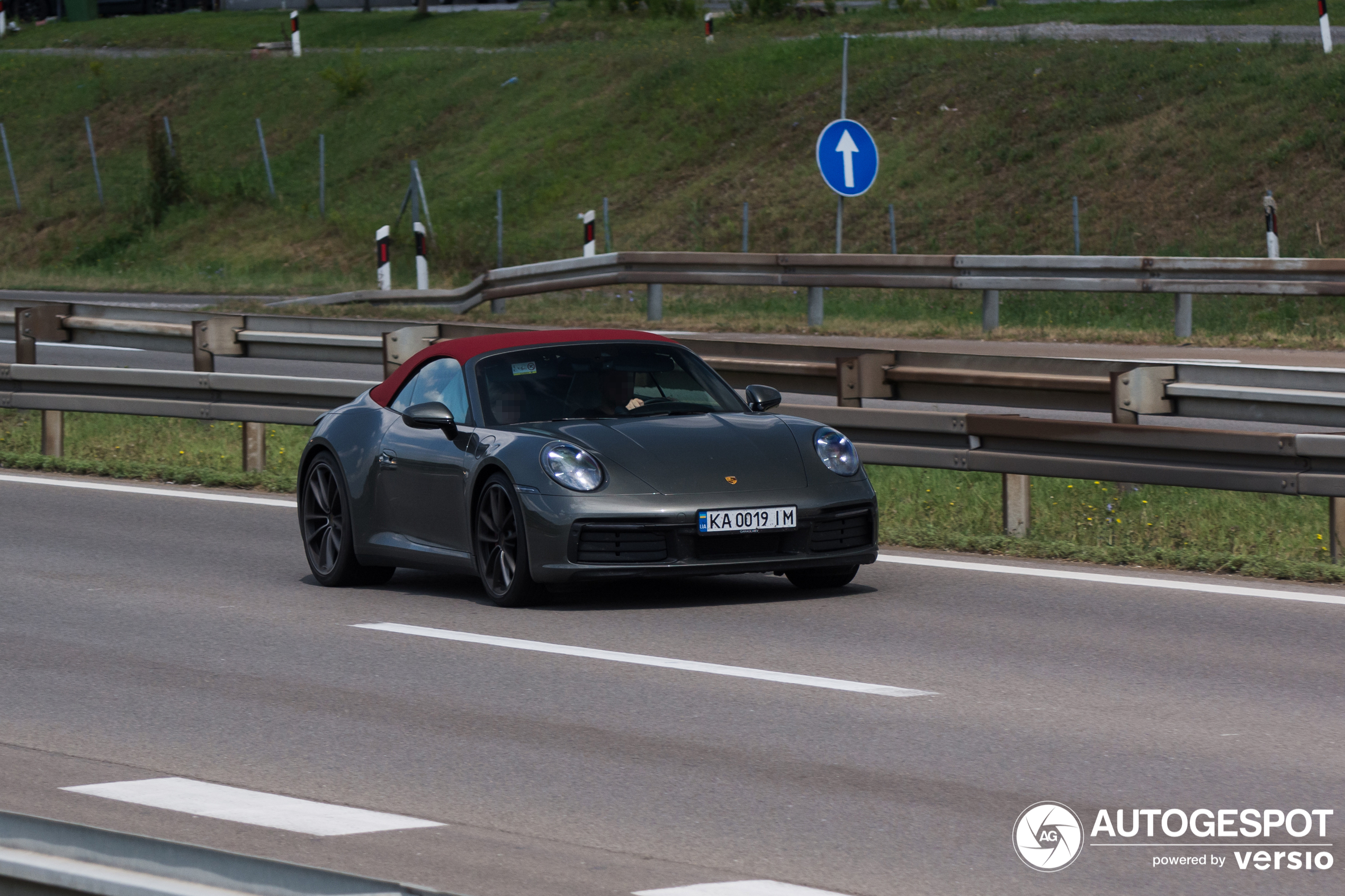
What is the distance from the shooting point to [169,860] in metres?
3.43

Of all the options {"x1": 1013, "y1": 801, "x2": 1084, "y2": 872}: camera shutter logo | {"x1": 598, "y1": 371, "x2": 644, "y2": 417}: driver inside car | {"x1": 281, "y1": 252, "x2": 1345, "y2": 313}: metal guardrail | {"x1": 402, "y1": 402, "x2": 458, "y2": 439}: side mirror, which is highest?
{"x1": 281, "y1": 252, "x2": 1345, "y2": 313}: metal guardrail

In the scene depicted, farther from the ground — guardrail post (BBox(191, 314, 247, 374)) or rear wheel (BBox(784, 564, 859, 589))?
guardrail post (BBox(191, 314, 247, 374))

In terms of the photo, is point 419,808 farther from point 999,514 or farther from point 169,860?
point 999,514

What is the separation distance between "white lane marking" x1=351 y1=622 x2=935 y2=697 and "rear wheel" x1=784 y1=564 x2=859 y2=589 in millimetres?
1712

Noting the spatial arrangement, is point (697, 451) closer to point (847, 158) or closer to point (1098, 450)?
point (1098, 450)

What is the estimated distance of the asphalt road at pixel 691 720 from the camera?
17.1ft

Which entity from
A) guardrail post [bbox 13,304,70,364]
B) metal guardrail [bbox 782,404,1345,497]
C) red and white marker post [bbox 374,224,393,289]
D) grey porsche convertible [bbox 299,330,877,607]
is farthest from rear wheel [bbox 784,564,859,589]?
red and white marker post [bbox 374,224,393,289]

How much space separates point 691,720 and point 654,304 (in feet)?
59.2

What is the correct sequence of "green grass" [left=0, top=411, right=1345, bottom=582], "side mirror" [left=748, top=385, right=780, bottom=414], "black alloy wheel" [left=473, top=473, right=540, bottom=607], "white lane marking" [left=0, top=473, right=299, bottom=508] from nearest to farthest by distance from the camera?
"black alloy wheel" [left=473, top=473, right=540, bottom=607] → "side mirror" [left=748, top=385, right=780, bottom=414] → "green grass" [left=0, top=411, right=1345, bottom=582] → "white lane marking" [left=0, top=473, right=299, bottom=508]

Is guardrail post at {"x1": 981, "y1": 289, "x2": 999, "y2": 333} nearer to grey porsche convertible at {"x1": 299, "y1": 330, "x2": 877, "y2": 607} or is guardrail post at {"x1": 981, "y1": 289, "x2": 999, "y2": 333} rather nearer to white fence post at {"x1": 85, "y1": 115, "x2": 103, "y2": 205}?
grey porsche convertible at {"x1": 299, "y1": 330, "x2": 877, "y2": 607}

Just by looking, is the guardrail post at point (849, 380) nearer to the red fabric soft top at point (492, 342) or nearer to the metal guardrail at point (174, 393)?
the red fabric soft top at point (492, 342)

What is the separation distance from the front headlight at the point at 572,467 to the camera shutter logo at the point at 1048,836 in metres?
3.74

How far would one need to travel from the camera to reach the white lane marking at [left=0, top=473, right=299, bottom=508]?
1355 centimetres

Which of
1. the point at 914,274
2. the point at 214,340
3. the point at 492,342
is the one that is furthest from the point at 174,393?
the point at 914,274
